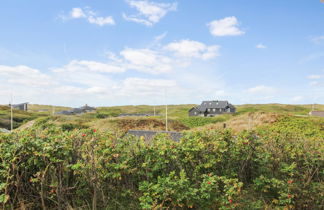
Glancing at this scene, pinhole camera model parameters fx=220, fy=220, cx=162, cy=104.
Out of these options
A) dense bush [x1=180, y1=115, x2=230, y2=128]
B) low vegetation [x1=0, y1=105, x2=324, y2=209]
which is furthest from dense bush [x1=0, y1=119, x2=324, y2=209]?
dense bush [x1=180, y1=115, x2=230, y2=128]

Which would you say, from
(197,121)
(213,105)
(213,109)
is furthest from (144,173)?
(213,105)

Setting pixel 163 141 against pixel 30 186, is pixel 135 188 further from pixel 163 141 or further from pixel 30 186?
pixel 30 186

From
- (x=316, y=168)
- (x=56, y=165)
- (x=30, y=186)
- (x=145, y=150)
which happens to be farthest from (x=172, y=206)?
(x=316, y=168)

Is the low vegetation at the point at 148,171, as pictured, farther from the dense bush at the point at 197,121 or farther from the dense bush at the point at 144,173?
the dense bush at the point at 197,121

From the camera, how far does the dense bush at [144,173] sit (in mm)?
3670

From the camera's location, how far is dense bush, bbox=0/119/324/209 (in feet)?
12.0

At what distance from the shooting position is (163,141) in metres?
4.43

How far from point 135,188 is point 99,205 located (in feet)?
2.32

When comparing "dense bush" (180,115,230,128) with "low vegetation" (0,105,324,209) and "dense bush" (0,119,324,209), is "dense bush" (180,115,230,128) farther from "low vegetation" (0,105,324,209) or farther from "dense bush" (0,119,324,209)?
"dense bush" (0,119,324,209)

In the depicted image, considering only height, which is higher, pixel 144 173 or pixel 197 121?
pixel 144 173

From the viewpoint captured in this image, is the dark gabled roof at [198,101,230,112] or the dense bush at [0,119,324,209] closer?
the dense bush at [0,119,324,209]

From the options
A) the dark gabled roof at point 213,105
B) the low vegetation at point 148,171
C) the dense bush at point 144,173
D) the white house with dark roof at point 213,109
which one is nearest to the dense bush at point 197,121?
the low vegetation at point 148,171

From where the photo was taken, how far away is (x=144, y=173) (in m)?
4.08

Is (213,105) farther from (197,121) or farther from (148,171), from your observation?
(148,171)
